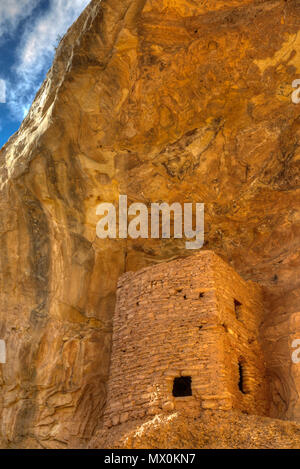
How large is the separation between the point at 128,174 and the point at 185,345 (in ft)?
14.0

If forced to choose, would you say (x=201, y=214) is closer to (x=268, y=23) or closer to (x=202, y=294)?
(x=202, y=294)

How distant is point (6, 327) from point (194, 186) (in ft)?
16.0

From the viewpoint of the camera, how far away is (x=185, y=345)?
6.94 meters

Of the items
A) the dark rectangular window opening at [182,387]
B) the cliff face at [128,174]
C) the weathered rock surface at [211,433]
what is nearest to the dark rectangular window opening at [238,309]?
the cliff face at [128,174]

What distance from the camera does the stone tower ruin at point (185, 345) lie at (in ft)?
21.6

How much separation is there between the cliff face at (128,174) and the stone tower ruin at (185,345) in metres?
1.07

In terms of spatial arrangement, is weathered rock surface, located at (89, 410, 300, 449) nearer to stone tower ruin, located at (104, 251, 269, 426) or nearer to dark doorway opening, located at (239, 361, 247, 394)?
stone tower ruin, located at (104, 251, 269, 426)

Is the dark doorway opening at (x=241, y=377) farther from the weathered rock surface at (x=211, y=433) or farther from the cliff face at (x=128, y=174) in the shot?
the weathered rock surface at (x=211, y=433)

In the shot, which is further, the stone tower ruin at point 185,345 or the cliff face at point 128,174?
the cliff face at point 128,174

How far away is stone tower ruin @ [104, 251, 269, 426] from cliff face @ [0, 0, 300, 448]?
1071 millimetres

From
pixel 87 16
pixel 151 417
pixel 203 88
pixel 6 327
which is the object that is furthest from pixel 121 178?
pixel 151 417

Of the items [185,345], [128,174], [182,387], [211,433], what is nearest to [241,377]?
[182,387]

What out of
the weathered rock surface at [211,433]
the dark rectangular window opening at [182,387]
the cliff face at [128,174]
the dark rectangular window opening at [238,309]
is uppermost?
the cliff face at [128,174]

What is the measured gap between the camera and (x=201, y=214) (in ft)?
34.4
